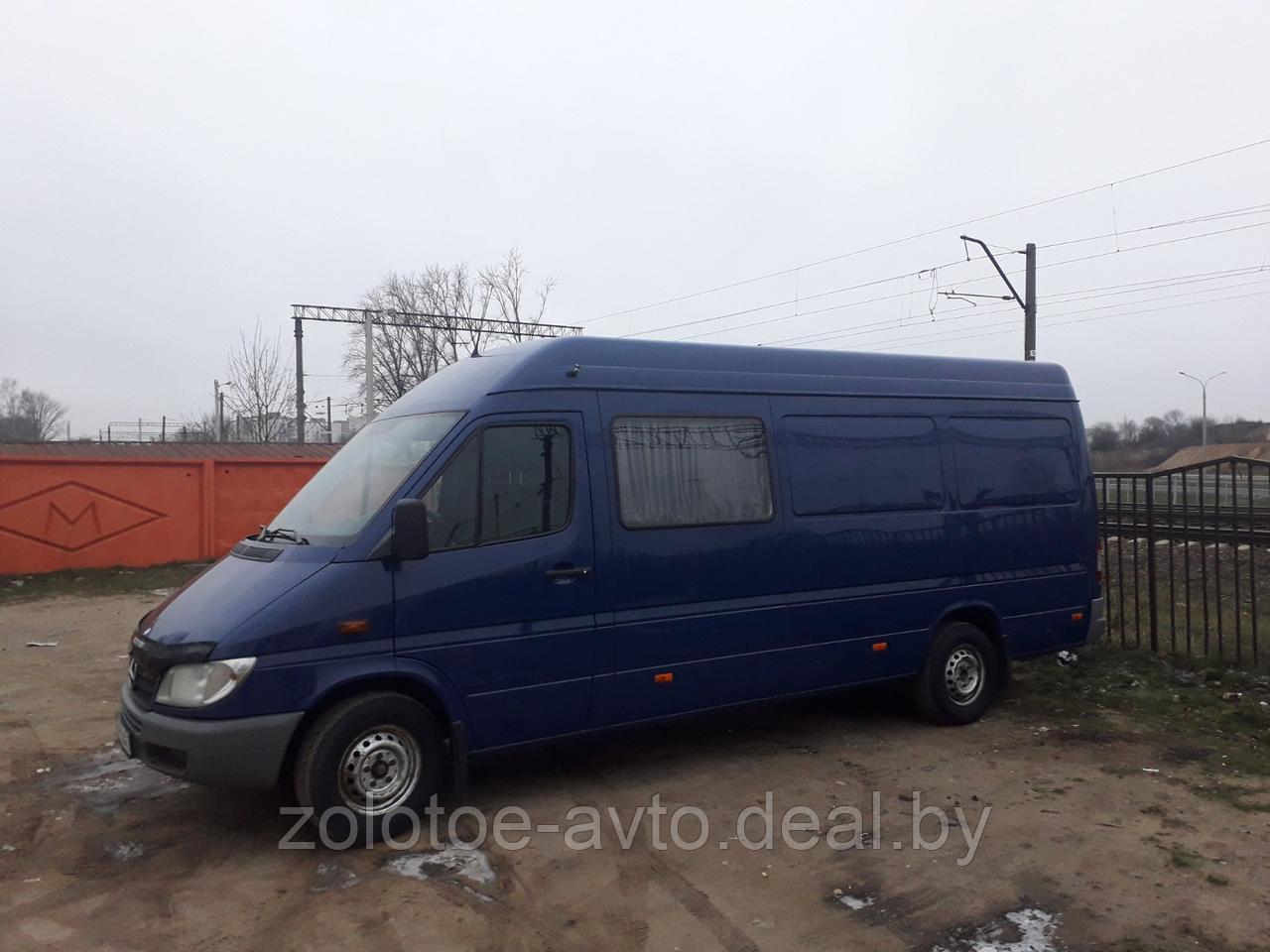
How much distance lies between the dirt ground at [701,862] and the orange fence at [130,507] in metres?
9.81

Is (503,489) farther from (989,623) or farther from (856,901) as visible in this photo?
(989,623)

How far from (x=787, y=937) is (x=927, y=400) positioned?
4.40 metres

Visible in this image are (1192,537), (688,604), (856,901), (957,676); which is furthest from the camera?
(1192,537)

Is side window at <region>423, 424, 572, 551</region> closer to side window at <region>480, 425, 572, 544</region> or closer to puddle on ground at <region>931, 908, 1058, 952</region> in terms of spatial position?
side window at <region>480, 425, 572, 544</region>

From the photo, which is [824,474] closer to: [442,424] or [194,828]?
[442,424]

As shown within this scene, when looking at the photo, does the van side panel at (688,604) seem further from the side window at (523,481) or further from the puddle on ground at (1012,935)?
the puddle on ground at (1012,935)

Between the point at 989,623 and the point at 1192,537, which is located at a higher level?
the point at 1192,537

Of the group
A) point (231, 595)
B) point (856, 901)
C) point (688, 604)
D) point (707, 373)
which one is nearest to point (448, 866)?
point (231, 595)

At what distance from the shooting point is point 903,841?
5.26 m

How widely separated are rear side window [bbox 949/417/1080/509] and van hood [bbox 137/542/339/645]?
4.71 metres

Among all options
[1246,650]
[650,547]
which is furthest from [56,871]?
[1246,650]

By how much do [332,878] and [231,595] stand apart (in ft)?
4.90

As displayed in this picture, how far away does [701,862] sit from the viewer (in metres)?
5.03

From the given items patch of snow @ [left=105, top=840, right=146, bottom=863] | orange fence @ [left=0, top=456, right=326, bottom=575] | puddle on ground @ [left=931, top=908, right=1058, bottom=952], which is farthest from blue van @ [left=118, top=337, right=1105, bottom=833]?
orange fence @ [left=0, top=456, right=326, bottom=575]
